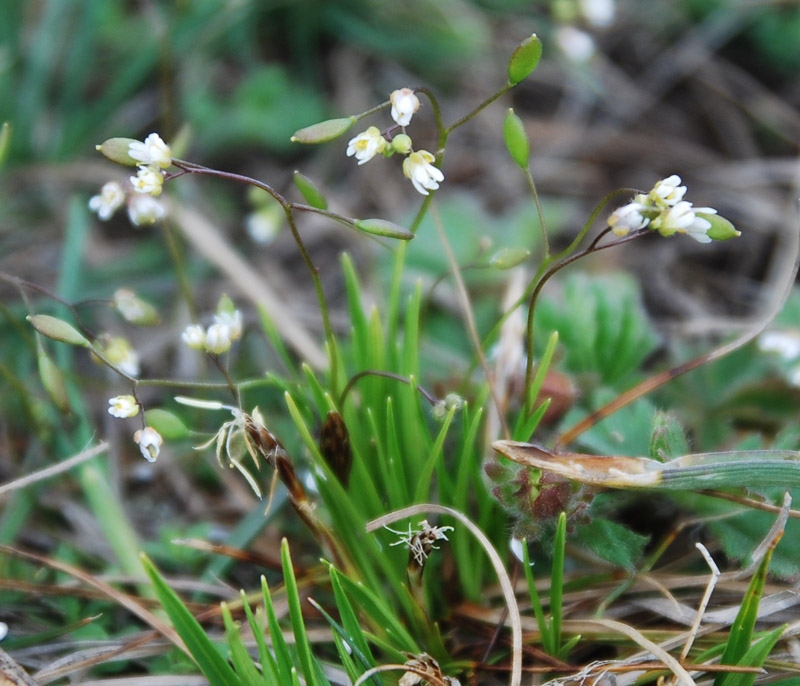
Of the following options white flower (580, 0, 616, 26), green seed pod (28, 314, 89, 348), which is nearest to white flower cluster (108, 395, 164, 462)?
green seed pod (28, 314, 89, 348)

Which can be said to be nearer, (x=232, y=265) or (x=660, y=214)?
(x=660, y=214)

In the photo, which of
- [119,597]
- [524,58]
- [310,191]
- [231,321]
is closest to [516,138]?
[524,58]

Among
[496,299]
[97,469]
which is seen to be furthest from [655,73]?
[97,469]

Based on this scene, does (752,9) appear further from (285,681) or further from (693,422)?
(285,681)

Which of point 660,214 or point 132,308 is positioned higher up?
point 660,214

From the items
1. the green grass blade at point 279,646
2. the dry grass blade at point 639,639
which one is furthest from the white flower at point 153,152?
the dry grass blade at point 639,639

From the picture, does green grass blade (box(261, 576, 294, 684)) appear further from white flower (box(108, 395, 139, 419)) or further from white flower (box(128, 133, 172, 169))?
white flower (box(128, 133, 172, 169))

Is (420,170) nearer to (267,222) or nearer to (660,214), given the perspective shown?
(660,214)
